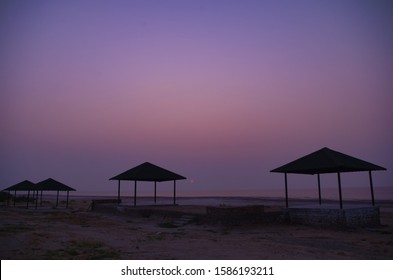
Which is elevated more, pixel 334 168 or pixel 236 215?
pixel 334 168

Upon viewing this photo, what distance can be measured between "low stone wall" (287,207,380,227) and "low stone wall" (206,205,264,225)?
1692 mm

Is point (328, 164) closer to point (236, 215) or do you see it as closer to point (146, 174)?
point (236, 215)

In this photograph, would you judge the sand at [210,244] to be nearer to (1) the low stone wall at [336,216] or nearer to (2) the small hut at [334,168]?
(1) the low stone wall at [336,216]

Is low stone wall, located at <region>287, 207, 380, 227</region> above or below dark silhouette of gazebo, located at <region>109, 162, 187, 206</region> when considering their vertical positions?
below

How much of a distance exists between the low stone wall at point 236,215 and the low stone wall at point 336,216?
1692 millimetres


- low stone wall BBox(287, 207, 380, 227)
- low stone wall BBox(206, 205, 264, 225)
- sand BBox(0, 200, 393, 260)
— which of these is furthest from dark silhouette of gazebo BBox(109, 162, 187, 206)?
low stone wall BBox(287, 207, 380, 227)

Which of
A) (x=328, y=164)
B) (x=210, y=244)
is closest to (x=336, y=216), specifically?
(x=328, y=164)

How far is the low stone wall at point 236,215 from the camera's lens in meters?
15.1

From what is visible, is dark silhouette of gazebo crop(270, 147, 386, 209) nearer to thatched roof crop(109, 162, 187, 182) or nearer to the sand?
the sand

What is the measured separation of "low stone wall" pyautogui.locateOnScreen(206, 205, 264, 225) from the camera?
15.1 m

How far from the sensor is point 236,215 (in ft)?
49.5

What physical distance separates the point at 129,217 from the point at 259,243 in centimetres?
1111

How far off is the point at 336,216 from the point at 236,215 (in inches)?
161
